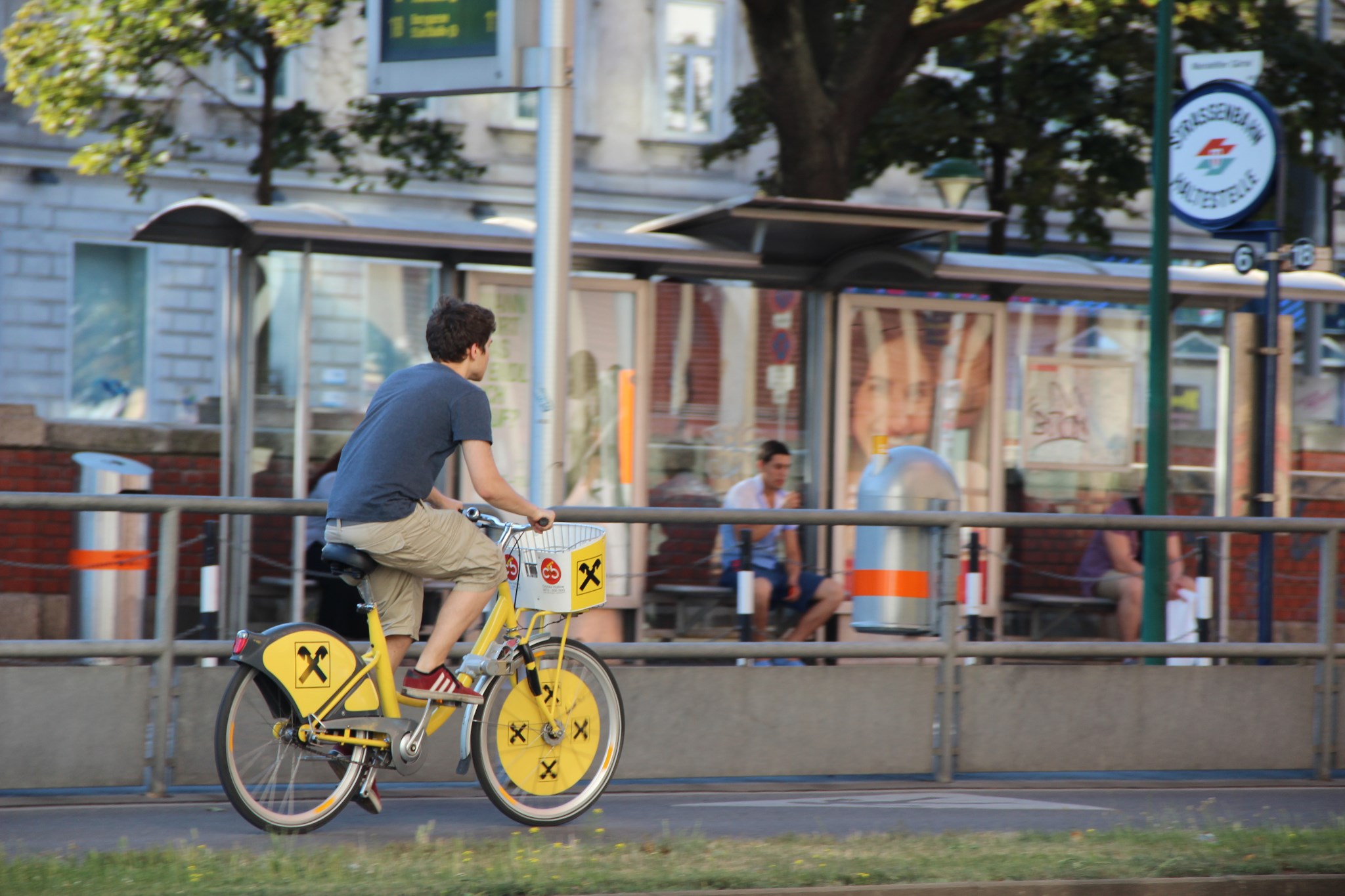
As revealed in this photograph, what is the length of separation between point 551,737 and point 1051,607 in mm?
2990

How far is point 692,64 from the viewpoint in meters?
27.3

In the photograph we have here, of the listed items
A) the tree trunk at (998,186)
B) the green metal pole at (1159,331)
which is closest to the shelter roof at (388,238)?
the green metal pole at (1159,331)

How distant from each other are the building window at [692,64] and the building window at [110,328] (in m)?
8.72

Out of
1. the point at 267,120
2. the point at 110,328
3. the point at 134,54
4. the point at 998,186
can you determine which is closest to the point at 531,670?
the point at 134,54

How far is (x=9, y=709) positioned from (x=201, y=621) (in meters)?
0.78

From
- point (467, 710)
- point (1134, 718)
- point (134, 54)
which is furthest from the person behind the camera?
point (134, 54)

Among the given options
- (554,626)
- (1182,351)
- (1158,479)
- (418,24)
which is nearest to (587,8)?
(1182,351)

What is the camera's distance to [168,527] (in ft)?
21.6

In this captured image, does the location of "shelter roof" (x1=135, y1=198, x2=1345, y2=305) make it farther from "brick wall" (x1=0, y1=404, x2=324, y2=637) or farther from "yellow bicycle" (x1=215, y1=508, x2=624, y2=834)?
"yellow bicycle" (x1=215, y1=508, x2=624, y2=834)

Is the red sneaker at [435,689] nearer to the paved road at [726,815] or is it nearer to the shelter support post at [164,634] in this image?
the paved road at [726,815]

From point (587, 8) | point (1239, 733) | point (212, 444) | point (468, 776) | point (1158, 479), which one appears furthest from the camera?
point (587, 8)

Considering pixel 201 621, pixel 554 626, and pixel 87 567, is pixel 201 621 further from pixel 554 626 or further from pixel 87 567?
pixel 554 626

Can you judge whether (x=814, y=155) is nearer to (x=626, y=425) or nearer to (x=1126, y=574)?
(x=626, y=425)

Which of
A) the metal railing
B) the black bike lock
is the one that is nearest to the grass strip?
the black bike lock
